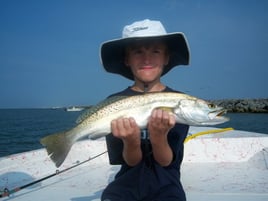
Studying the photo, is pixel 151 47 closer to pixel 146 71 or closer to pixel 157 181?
pixel 146 71

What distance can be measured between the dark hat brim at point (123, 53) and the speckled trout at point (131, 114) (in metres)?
0.81

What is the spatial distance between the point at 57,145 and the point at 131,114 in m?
0.80

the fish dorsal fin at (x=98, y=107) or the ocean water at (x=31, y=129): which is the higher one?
the fish dorsal fin at (x=98, y=107)

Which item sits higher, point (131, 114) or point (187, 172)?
point (131, 114)

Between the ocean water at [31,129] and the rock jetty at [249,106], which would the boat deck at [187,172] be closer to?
the ocean water at [31,129]

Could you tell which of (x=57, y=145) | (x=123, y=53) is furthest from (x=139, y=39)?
(x=57, y=145)

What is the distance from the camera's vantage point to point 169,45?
3457mm

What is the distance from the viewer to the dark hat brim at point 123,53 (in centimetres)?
328

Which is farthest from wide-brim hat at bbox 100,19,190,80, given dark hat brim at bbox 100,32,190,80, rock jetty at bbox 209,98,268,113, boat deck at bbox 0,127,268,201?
rock jetty at bbox 209,98,268,113

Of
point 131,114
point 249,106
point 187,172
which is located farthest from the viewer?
point 249,106

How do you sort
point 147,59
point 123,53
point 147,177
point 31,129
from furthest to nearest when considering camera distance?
point 31,129, point 123,53, point 147,59, point 147,177

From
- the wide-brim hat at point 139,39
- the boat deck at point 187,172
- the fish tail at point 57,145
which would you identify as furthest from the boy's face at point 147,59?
the boat deck at point 187,172

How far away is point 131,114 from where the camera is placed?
2.65 metres

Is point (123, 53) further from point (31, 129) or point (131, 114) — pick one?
point (31, 129)
